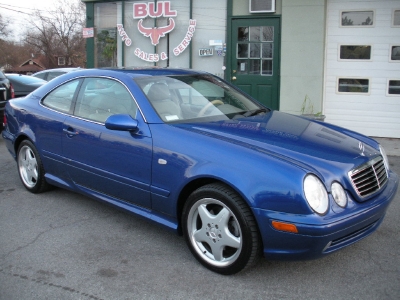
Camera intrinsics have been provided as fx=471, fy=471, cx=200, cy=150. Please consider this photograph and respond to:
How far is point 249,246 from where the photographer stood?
3.18 meters

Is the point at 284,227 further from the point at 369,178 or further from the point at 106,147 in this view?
the point at 106,147

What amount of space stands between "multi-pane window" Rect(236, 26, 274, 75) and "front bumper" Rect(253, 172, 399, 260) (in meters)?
6.86

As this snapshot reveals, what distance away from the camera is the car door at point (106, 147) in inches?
152

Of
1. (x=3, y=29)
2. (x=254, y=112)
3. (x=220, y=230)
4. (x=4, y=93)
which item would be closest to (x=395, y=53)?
(x=254, y=112)

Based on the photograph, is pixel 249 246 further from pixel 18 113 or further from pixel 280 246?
pixel 18 113

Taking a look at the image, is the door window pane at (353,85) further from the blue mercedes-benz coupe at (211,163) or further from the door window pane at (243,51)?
the blue mercedes-benz coupe at (211,163)

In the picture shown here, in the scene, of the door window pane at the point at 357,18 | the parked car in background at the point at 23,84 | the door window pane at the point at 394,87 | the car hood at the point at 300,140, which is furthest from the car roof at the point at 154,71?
the parked car in background at the point at 23,84

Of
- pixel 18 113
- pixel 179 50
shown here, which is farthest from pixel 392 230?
pixel 179 50

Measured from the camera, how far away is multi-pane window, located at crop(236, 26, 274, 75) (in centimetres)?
970

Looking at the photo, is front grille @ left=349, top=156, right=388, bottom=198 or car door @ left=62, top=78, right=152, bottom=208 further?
car door @ left=62, top=78, right=152, bottom=208

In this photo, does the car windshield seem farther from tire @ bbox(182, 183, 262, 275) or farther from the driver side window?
tire @ bbox(182, 183, 262, 275)

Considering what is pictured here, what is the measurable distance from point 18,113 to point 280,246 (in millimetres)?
3606

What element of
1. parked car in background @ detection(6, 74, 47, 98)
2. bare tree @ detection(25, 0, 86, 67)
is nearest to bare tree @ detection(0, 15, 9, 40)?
bare tree @ detection(25, 0, 86, 67)

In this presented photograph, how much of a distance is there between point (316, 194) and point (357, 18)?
703 centimetres
